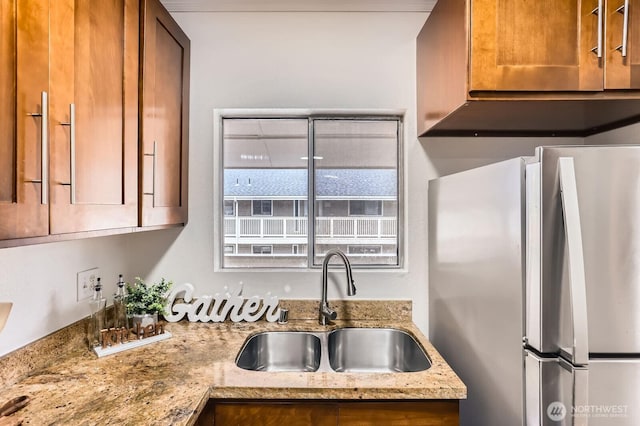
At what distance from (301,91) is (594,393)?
1642 mm

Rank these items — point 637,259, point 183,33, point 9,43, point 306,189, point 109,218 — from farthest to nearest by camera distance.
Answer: point 306,189 < point 183,33 < point 109,218 < point 637,259 < point 9,43

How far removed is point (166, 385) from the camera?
1.20 m

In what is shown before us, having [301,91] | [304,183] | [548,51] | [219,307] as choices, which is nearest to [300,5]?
[301,91]

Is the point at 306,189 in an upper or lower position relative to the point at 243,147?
lower

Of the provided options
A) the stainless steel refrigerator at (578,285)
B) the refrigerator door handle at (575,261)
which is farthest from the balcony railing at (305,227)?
the refrigerator door handle at (575,261)

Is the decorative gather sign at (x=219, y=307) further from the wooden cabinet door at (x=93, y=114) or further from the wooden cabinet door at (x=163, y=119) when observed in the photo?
the wooden cabinet door at (x=93, y=114)

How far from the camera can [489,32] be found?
48.9 inches

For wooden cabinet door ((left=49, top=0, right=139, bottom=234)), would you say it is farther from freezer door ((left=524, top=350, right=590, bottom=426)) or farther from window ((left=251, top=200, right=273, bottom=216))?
freezer door ((left=524, top=350, right=590, bottom=426))

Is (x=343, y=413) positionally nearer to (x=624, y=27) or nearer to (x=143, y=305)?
(x=143, y=305)

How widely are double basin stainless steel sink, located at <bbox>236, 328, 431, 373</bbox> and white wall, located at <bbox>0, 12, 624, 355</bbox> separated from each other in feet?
0.64

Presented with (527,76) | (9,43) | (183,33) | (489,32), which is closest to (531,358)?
(527,76)

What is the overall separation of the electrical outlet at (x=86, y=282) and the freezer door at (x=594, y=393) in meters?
1.64

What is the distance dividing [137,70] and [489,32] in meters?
1.18

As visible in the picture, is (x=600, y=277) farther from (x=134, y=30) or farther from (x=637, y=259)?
(x=134, y=30)
